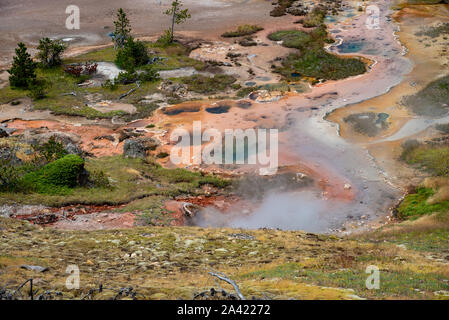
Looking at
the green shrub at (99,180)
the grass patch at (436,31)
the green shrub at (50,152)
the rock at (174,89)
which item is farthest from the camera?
the grass patch at (436,31)

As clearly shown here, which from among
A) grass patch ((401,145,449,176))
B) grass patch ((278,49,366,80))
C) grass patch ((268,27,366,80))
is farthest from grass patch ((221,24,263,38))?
grass patch ((401,145,449,176))

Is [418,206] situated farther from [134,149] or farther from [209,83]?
[209,83]

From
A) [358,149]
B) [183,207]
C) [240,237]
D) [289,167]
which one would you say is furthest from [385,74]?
[240,237]

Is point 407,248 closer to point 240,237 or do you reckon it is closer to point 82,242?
point 240,237

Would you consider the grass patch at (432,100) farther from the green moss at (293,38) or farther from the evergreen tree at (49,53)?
the evergreen tree at (49,53)

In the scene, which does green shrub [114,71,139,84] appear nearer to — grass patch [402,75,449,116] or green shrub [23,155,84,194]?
green shrub [23,155,84,194]

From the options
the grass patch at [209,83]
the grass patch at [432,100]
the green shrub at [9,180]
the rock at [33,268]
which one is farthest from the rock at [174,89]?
the rock at [33,268]
